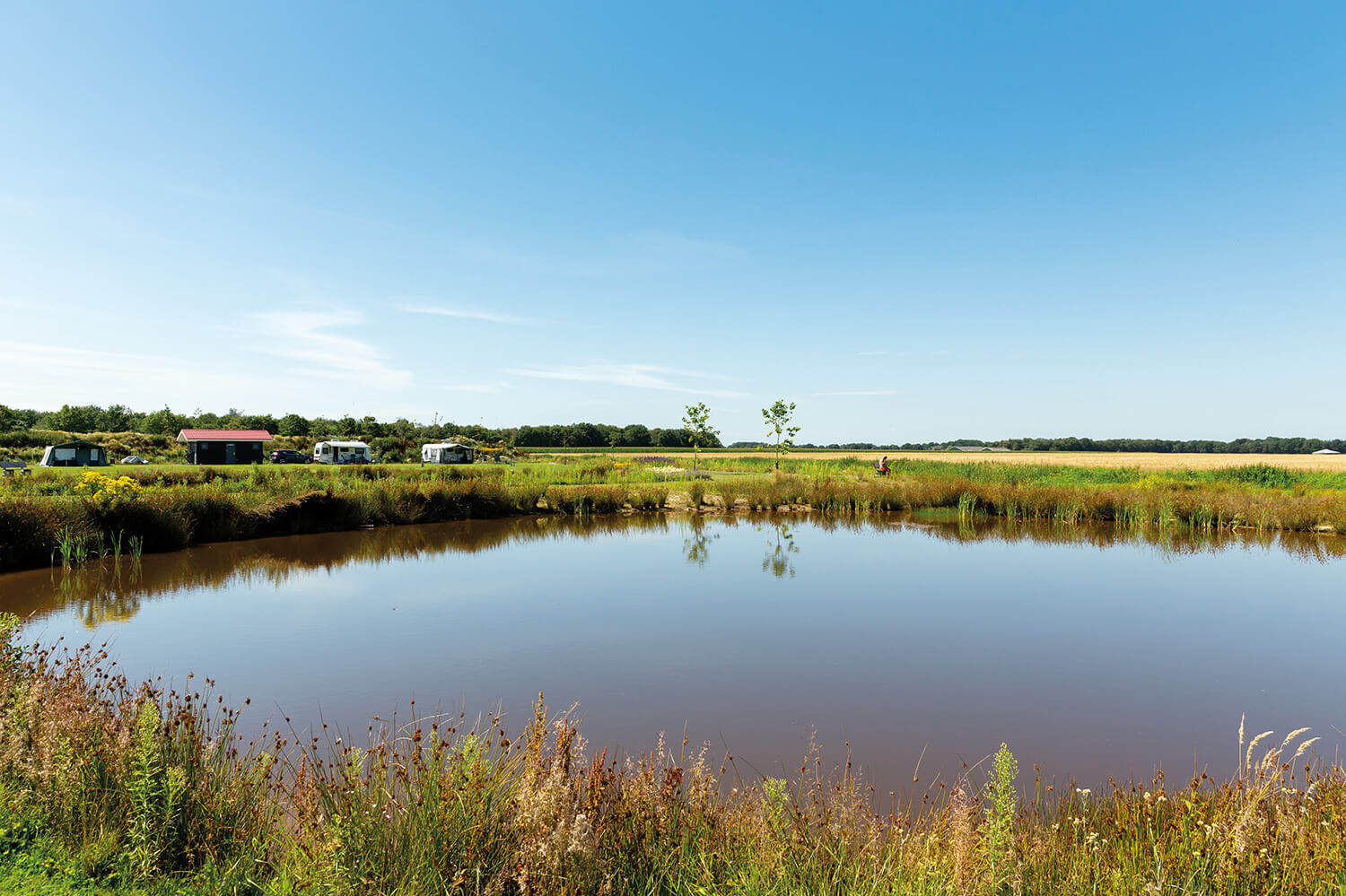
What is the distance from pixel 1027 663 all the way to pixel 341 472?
2186cm

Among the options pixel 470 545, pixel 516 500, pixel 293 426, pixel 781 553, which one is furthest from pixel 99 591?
pixel 293 426

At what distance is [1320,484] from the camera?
84.4 feet

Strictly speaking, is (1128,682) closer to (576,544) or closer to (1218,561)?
(1218,561)

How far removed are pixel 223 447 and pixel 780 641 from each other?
1744 inches

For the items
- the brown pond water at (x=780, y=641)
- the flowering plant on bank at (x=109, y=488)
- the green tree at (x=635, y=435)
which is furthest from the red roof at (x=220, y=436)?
the green tree at (x=635, y=435)

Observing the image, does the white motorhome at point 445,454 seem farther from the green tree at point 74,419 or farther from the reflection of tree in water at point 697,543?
the green tree at point 74,419

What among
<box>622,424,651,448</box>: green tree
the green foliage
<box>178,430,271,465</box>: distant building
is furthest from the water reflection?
<box>622,424,651,448</box>: green tree

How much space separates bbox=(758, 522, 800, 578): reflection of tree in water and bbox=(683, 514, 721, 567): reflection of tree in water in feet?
4.43

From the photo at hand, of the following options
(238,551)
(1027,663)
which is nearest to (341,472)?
(238,551)

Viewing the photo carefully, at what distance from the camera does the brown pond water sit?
5340 millimetres

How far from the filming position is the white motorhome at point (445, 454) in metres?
50.0

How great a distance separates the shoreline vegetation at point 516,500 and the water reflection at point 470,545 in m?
0.68

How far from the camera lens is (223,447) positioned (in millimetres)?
40719

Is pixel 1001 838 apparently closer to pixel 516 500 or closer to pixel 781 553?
pixel 781 553
